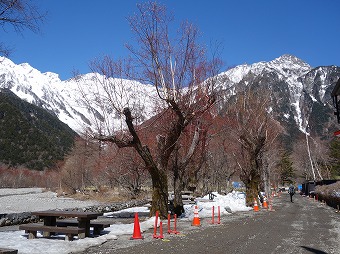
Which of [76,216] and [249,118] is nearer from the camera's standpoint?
[76,216]

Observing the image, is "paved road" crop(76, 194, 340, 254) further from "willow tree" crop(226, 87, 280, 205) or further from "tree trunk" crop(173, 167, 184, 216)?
"willow tree" crop(226, 87, 280, 205)

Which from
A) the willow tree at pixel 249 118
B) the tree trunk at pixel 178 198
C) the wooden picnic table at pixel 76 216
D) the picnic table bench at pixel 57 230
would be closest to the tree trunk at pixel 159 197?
the tree trunk at pixel 178 198

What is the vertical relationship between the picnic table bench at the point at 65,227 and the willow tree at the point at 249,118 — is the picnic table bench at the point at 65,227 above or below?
below

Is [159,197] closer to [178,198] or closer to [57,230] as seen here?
[178,198]

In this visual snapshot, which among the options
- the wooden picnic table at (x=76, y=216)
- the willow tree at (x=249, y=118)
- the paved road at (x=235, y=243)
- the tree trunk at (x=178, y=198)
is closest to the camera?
the paved road at (x=235, y=243)

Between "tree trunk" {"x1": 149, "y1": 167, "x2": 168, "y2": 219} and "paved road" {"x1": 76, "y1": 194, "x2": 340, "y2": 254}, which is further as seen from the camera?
"tree trunk" {"x1": 149, "y1": 167, "x2": 168, "y2": 219}

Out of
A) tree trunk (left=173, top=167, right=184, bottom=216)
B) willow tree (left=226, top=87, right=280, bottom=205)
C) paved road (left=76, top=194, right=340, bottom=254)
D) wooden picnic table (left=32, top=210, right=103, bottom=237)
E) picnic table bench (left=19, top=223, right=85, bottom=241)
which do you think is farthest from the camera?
willow tree (left=226, top=87, right=280, bottom=205)

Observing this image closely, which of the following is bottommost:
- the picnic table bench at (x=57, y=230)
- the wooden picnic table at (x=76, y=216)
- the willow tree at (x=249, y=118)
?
the picnic table bench at (x=57, y=230)

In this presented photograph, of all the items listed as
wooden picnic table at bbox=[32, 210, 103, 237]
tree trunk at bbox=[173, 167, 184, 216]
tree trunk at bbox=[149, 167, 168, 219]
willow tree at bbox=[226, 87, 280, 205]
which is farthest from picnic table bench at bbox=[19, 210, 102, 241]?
willow tree at bbox=[226, 87, 280, 205]

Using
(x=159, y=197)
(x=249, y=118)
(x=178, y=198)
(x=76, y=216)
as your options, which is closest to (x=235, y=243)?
(x=76, y=216)

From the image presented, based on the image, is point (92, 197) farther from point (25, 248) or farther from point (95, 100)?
point (25, 248)

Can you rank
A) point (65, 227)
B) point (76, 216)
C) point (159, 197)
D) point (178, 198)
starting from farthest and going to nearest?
point (178, 198)
point (159, 197)
point (65, 227)
point (76, 216)

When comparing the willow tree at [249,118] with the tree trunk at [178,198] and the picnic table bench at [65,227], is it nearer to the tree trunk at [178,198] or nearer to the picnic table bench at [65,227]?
the tree trunk at [178,198]

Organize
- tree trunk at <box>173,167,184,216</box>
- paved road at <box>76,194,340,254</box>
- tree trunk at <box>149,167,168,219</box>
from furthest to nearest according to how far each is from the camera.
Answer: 1. tree trunk at <box>173,167,184,216</box>
2. tree trunk at <box>149,167,168,219</box>
3. paved road at <box>76,194,340,254</box>
